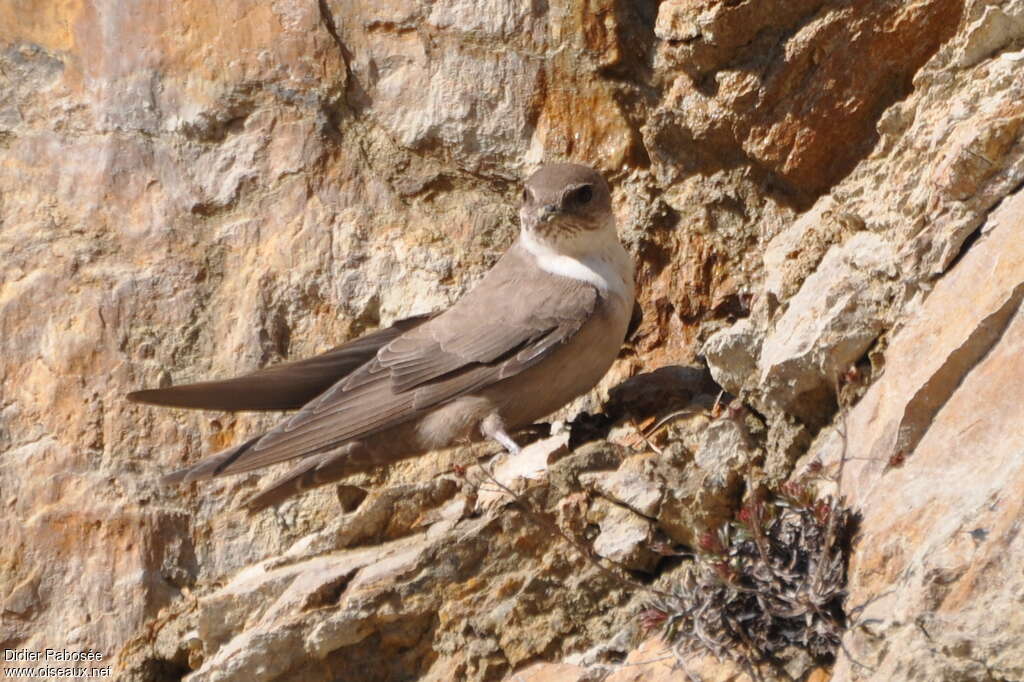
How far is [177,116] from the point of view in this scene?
6.56 metres

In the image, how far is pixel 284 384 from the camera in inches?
237

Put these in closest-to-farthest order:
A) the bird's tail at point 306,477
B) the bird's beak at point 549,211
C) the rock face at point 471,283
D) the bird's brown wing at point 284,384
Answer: the rock face at point 471,283 < the bird's brown wing at point 284,384 < the bird's tail at point 306,477 < the bird's beak at point 549,211

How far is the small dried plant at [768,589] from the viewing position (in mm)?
4195

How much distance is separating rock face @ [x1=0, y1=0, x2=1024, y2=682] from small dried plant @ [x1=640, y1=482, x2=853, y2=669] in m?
0.10

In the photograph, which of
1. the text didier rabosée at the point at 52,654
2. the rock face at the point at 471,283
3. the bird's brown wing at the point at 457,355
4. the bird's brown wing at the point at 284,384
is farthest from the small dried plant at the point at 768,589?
the text didier rabosée at the point at 52,654

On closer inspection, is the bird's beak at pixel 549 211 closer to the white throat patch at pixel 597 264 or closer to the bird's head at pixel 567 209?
the bird's head at pixel 567 209

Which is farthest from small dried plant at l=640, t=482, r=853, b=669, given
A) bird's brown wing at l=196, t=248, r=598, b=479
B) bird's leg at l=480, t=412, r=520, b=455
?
bird's brown wing at l=196, t=248, r=598, b=479

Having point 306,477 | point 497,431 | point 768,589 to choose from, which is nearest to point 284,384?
point 306,477

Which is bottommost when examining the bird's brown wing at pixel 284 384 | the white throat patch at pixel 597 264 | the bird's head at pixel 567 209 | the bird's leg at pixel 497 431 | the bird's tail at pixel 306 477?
the bird's tail at pixel 306 477

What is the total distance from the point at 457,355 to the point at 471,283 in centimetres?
65

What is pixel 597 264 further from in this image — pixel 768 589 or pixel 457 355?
pixel 768 589

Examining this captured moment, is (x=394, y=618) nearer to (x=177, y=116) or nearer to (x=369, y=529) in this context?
(x=369, y=529)

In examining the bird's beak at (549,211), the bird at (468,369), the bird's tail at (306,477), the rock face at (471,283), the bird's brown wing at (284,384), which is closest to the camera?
the rock face at (471,283)

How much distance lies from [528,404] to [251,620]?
1426mm
